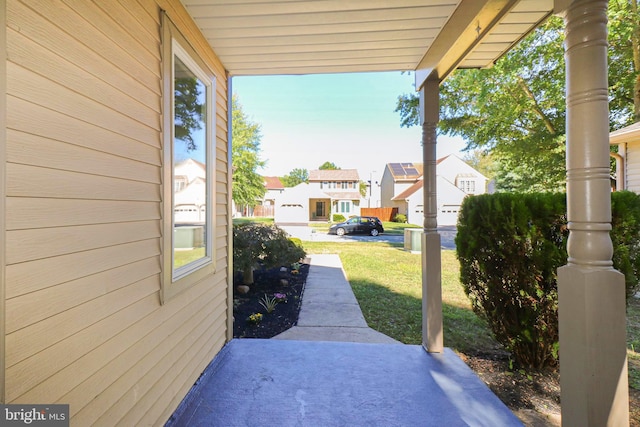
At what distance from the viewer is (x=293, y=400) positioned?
Answer: 2.03 meters

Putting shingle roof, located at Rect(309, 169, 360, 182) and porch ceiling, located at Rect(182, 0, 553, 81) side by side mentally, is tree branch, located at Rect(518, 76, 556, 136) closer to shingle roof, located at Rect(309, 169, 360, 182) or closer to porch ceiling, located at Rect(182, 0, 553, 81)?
porch ceiling, located at Rect(182, 0, 553, 81)

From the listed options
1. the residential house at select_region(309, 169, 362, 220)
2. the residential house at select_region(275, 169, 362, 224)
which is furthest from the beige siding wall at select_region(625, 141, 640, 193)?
the residential house at select_region(309, 169, 362, 220)

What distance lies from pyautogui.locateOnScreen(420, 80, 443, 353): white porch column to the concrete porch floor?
0.74ft

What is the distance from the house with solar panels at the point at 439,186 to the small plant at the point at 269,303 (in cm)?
1591

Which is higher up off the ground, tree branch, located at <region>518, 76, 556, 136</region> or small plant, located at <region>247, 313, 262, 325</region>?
tree branch, located at <region>518, 76, 556, 136</region>

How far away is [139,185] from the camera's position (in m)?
1.54

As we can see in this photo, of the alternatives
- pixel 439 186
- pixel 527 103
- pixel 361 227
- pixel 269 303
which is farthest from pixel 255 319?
pixel 439 186

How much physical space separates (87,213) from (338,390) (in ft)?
6.35

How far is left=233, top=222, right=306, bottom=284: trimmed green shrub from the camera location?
470 cm

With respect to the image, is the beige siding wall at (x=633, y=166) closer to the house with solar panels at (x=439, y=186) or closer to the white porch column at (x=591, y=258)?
the white porch column at (x=591, y=258)

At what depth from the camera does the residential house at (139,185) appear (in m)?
0.96

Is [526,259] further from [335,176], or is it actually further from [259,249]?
[335,176]

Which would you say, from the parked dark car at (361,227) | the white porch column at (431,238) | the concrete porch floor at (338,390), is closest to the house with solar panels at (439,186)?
the parked dark car at (361,227)

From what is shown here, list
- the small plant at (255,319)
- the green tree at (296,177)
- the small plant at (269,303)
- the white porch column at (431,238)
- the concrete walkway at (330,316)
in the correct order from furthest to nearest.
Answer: the green tree at (296,177) → the small plant at (269,303) → the small plant at (255,319) → the concrete walkway at (330,316) → the white porch column at (431,238)
